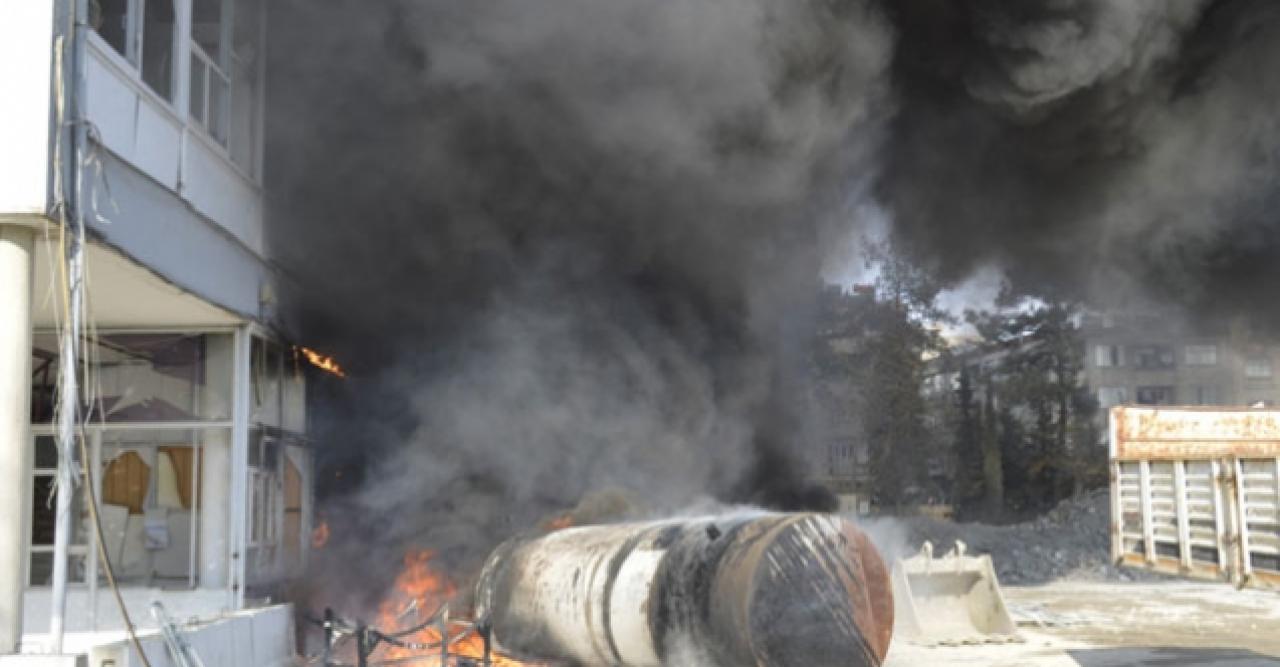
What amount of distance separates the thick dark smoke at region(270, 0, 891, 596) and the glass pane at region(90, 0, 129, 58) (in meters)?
3.34

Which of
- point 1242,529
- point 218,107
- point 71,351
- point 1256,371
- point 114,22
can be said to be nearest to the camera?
point 1242,529

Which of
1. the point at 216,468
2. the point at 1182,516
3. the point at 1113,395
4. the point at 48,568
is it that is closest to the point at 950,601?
the point at 1182,516

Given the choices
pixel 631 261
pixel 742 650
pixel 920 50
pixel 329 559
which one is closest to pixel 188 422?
pixel 329 559

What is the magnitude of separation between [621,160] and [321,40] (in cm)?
377

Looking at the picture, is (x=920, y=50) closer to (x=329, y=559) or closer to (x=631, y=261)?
(x=631, y=261)

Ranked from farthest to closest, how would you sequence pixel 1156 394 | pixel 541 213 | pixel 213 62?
pixel 1156 394 → pixel 541 213 → pixel 213 62

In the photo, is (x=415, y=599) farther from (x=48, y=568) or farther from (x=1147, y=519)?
(x=1147, y=519)

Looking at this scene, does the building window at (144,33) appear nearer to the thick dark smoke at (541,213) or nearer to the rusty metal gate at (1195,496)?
the thick dark smoke at (541,213)

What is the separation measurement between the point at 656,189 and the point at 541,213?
58.1 inches

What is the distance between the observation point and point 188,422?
460 inches

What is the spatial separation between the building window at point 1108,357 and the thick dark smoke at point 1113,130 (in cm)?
2929

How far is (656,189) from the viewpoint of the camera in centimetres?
1387

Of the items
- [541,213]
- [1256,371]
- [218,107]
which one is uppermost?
[218,107]

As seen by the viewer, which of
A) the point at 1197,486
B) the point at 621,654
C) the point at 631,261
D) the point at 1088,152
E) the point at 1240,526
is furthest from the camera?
the point at 631,261
